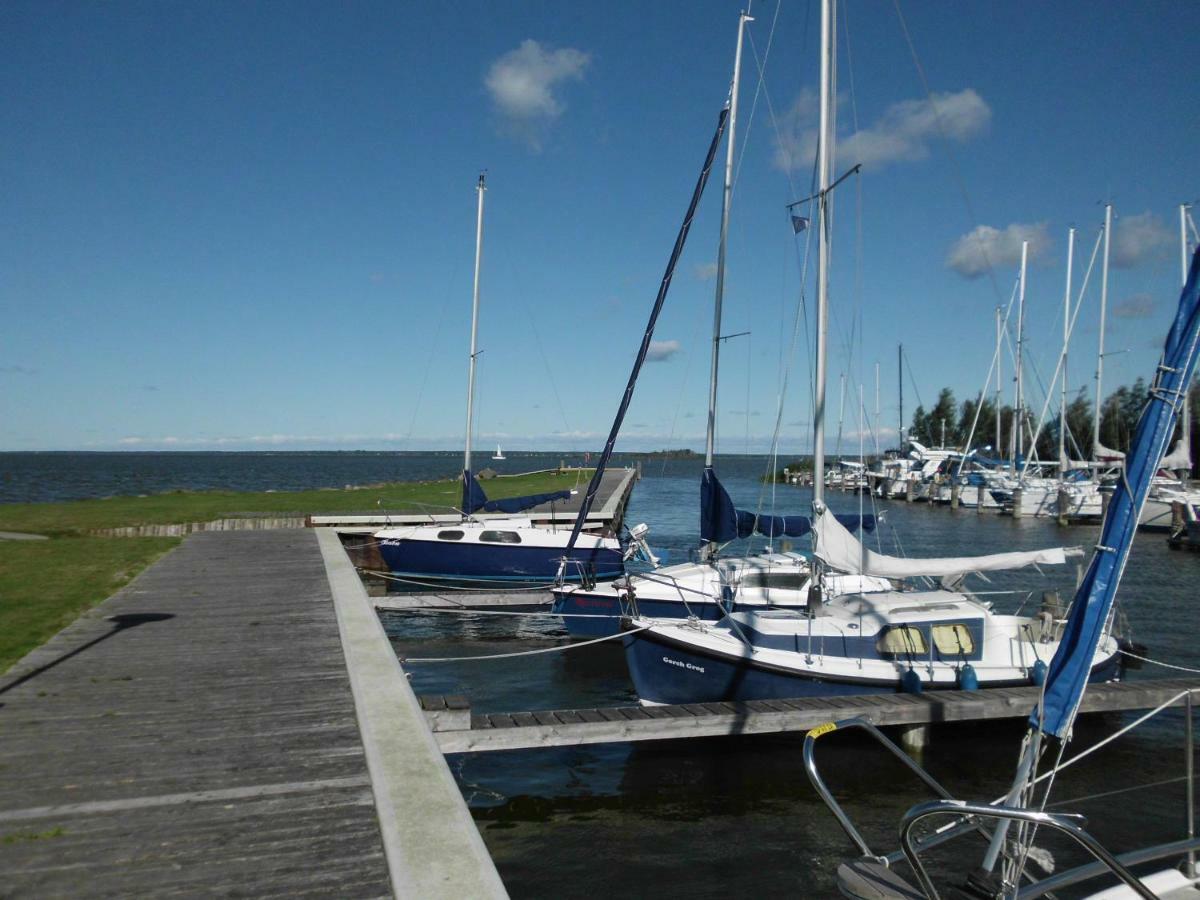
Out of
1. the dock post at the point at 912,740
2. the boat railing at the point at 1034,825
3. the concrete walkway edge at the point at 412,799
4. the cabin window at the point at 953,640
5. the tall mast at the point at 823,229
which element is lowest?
the dock post at the point at 912,740

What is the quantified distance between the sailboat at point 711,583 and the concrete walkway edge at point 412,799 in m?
7.74

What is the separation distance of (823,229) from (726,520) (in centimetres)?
686

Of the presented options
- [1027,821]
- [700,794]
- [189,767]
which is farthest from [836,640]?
[189,767]

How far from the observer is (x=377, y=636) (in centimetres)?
1177

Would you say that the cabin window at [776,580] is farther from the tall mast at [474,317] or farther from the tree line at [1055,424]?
the tree line at [1055,424]

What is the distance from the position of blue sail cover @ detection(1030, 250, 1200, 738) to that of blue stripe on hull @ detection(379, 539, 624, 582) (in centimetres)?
2139

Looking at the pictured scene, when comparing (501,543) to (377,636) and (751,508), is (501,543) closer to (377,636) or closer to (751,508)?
(377,636)

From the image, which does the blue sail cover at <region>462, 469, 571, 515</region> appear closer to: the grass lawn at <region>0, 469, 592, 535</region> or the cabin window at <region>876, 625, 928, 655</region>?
the grass lawn at <region>0, 469, 592, 535</region>

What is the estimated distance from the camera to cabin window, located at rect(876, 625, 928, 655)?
13.7m

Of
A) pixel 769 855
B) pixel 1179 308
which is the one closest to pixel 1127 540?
pixel 1179 308

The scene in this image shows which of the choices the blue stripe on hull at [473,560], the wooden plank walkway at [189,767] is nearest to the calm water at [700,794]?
the wooden plank walkway at [189,767]

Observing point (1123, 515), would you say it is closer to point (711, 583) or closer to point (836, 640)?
point (836, 640)

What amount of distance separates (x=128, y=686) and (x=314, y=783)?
398cm

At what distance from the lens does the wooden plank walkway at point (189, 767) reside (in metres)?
5.38
